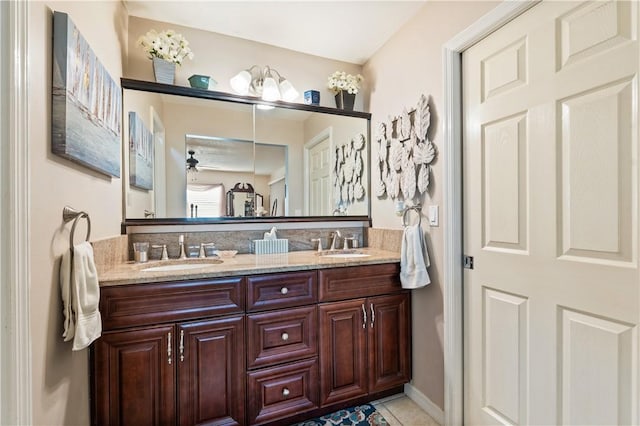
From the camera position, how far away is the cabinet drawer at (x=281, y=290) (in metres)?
1.53

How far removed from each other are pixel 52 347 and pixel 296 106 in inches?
77.1

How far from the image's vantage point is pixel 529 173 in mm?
1273

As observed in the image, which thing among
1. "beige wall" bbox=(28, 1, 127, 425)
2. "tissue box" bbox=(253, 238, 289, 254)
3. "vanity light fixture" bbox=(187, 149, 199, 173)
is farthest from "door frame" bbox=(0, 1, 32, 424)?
"tissue box" bbox=(253, 238, 289, 254)

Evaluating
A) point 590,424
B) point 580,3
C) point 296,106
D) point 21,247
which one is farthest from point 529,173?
point 21,247

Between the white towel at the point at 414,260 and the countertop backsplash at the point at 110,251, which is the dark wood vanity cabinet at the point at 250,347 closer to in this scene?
the white towel at the point at 414,260

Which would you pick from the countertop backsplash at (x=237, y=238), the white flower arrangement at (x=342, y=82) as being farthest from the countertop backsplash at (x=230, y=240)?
the white flower arrangement at (x=342, y=82)

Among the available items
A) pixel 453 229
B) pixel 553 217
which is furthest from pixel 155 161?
pixel 553 217

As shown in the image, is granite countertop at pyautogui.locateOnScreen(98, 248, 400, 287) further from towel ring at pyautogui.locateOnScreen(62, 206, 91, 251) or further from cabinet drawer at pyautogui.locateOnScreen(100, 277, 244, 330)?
towel ring at pyautogui.locateOnScreen(62, 206, 91, 251)

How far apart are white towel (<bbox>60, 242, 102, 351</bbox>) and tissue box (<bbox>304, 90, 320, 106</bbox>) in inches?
70.2

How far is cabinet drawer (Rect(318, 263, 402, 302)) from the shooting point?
1697 mm

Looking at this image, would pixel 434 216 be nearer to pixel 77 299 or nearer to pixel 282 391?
pixel 282 391

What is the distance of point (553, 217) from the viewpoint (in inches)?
46.4

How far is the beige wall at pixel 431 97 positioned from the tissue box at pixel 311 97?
1.97 ft

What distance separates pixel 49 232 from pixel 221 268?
2.30ft
